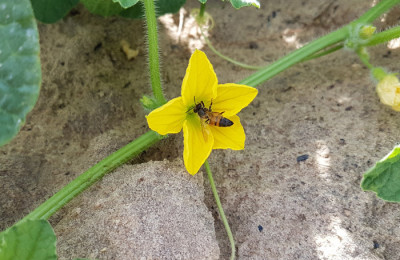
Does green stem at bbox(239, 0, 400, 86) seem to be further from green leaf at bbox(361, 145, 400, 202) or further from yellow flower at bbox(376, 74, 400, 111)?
green leaf at bbox(361, 145, 400, 202)

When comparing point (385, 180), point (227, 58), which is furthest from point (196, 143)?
point (227, 58)

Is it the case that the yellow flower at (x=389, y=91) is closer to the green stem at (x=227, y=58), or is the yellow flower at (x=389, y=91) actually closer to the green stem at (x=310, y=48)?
the green stem at (x=310, y=48)

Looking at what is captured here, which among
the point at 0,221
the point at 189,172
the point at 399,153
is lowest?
the point at 0,221

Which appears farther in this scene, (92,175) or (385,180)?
(92,175)

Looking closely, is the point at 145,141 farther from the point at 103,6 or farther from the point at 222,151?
the point at 103,6

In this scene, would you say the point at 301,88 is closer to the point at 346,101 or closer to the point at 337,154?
the point at 346,101

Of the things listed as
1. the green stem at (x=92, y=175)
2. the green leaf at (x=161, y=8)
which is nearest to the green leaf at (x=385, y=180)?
the green stem at (x=92, y=175)

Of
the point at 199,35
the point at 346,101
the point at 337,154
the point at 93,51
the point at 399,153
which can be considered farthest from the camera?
the point at 199,35

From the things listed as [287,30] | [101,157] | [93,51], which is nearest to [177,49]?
[93,51]
